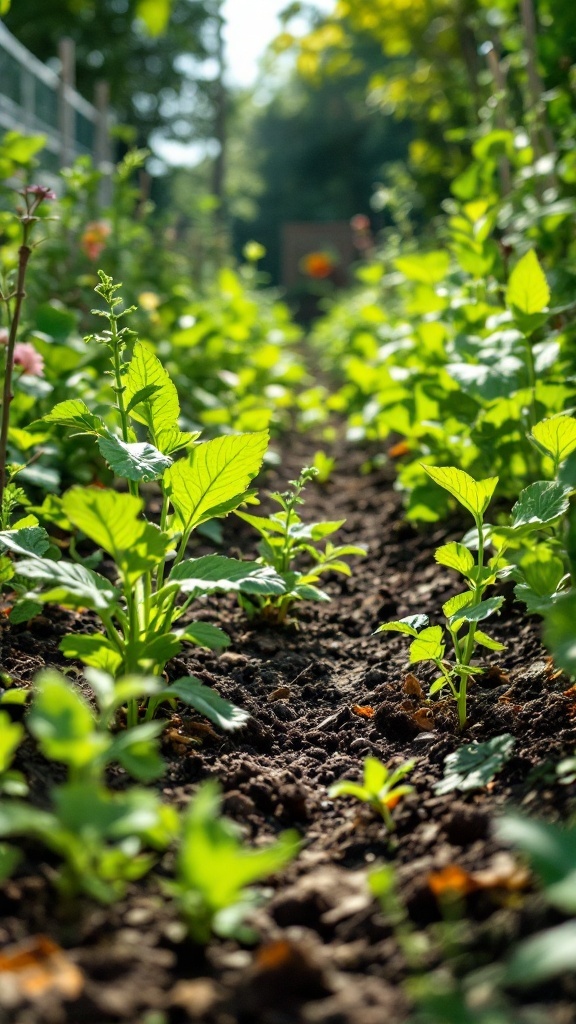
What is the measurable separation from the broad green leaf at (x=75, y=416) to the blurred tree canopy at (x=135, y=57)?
21512 millimetres

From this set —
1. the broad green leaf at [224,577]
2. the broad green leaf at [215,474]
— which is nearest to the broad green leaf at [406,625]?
the broad green leaf at [224,577]

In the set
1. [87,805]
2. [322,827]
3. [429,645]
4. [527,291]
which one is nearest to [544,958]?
[87,805]

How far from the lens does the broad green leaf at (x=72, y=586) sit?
1.41 meters

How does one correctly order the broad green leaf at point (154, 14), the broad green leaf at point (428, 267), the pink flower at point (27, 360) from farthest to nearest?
the broad green leaf at point (428, 267) < the pink flower at point (27, 360) < the broad green leaf at point (154, 14)

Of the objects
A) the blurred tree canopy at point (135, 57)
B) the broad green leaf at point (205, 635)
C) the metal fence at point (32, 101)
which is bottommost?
the broad green leaf at point (205, 635)

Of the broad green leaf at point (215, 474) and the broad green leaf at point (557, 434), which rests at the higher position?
the broad green leaf at point (215, 474)

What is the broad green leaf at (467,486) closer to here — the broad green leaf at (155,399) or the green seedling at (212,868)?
the broad green leaf at (155,399)

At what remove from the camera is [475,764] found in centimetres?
156

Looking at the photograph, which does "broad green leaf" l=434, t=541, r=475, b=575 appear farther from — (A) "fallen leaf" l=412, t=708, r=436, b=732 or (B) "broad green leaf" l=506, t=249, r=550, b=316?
(B) "broad green leaf" l=506, t=249, r=550, b=316

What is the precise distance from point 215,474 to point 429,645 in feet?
1.74

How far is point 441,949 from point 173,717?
0.84m

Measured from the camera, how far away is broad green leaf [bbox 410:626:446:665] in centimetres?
174

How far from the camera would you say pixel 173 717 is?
178 cm

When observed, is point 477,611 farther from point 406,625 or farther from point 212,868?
point 212,868
